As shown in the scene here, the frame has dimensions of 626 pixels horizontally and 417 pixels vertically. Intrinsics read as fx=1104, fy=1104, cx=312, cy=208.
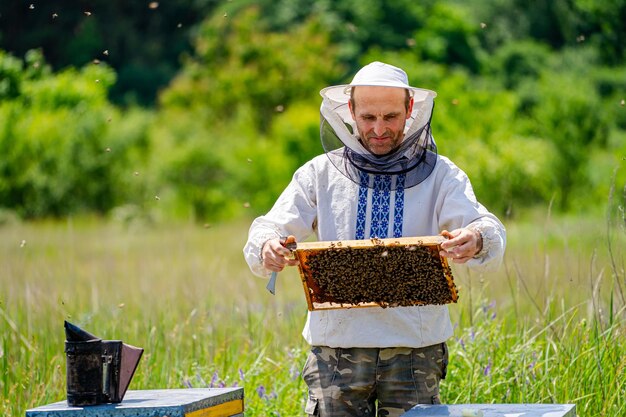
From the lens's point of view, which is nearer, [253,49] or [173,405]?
[173,405]

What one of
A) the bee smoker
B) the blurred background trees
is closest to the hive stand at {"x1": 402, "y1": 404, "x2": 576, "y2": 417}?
the bee smoker

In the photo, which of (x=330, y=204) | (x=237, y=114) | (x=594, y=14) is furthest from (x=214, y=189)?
(x=330, y=204)

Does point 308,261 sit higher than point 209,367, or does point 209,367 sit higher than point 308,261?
point 308,261

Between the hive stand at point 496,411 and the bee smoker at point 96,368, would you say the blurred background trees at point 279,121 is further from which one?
the bee smoker at point 96,368

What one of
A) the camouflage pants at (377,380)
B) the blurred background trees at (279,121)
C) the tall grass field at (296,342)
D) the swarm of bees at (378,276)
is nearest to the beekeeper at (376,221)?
the camouflage pants at (377,380)

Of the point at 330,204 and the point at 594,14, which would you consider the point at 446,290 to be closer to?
the point at 330,204

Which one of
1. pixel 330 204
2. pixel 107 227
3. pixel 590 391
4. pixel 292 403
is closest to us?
pixel 330 204

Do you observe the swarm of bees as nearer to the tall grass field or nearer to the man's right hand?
the man's right hand

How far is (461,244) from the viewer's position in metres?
4.00

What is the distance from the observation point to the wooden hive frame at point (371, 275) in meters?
4.09

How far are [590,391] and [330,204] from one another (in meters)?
1.89

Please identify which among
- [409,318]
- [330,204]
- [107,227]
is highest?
[330,204]

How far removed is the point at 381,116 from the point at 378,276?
2.09ft

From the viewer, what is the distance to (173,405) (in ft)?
12.5
